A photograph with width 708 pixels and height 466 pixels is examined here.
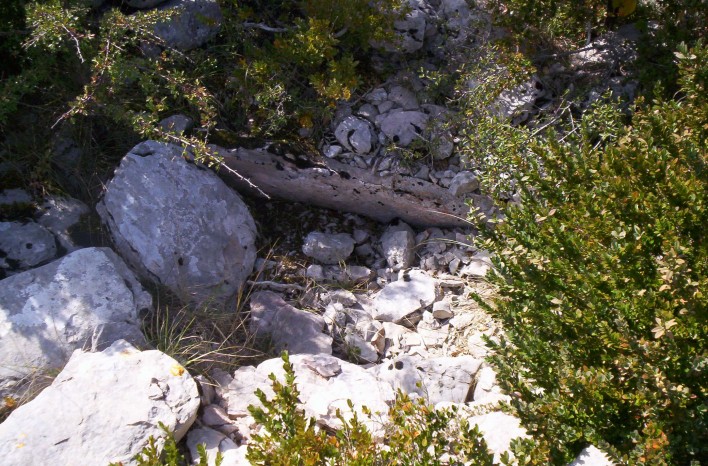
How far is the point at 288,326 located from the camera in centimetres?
393

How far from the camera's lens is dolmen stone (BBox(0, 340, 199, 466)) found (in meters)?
2.86

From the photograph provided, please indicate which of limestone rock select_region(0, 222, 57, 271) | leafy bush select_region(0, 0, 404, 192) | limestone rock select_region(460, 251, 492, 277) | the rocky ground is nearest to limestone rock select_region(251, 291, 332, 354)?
the rocky ground

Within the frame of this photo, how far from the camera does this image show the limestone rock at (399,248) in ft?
14.6

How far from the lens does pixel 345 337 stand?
12.9 feet

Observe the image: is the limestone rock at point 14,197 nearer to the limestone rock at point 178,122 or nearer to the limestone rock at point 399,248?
the limestone rock at point 178,122

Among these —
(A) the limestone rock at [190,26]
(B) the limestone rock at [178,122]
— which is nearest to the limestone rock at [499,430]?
(B) the limestone rock at [178,122]

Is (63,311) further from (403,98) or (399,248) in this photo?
(403,98)

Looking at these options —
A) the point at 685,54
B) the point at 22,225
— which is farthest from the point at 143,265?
the point at 685,54

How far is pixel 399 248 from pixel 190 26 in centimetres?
225

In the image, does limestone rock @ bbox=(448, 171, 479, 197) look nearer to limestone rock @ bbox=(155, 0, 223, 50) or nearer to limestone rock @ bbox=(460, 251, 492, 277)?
limestone rock @ bbox=(460, 251, 492, 277)

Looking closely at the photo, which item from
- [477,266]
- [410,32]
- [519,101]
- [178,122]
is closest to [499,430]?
[477,266]

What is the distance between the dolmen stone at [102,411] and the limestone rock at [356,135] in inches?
79.5

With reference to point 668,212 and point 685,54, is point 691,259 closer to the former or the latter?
point 668,212

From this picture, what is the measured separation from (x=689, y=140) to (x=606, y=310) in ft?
3.24
